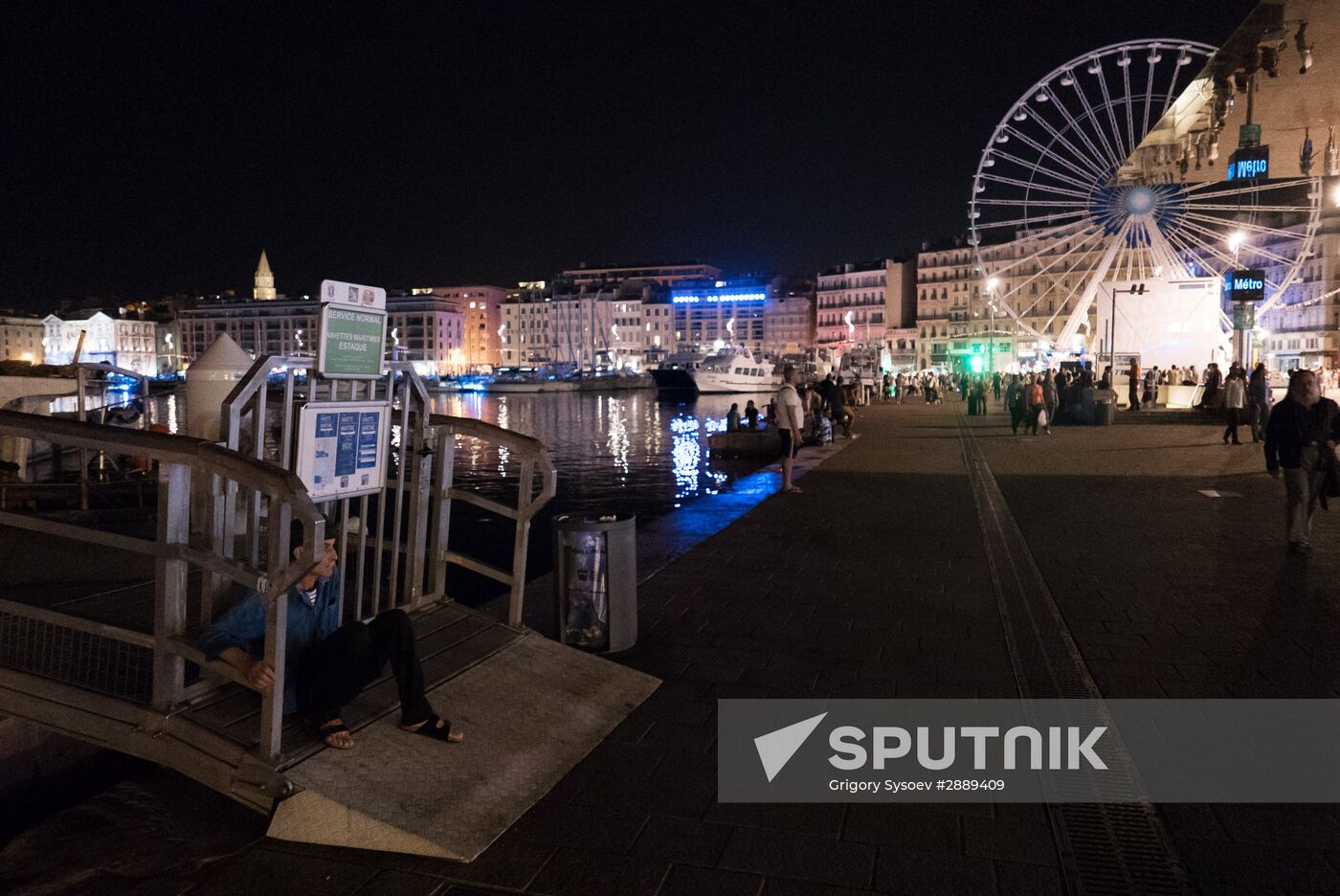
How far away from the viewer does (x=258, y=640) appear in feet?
14.3

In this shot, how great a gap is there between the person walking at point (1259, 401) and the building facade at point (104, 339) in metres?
153

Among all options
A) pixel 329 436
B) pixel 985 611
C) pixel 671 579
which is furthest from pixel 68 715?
pixel 985 611

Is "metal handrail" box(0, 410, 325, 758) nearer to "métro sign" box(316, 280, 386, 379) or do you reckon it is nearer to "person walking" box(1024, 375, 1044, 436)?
"métro sign" box(316, 280, 386, 379)

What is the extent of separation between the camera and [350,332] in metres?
5.20

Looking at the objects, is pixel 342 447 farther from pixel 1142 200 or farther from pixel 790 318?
pixel 790 318

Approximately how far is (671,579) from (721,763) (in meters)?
4.15

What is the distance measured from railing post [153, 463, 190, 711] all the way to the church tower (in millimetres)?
201716

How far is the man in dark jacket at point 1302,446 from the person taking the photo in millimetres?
9375

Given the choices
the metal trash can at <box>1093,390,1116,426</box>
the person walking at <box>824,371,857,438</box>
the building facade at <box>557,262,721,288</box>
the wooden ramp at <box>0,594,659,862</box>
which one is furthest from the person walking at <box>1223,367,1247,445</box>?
the building facade at <box>557,262,721,288</box>

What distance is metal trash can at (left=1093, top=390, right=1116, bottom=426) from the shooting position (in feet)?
96.7

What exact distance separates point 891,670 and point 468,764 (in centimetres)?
270

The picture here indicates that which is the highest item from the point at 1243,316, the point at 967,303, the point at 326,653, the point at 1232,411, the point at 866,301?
the point at 866,301

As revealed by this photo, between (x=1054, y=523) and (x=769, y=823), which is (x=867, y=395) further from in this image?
(x=769, y=823)

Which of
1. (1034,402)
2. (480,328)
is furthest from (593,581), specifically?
(480,328)
